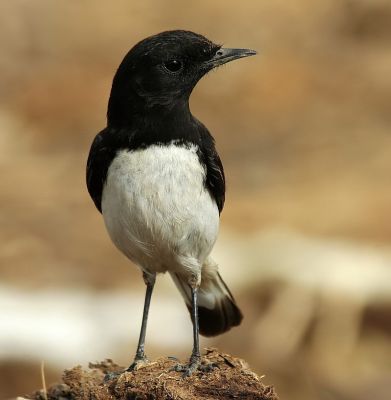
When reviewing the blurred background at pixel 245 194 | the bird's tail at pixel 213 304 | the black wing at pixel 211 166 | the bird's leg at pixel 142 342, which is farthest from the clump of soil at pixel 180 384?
the blurred background at pixel 245 194

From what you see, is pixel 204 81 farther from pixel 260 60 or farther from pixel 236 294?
pixel 236 294

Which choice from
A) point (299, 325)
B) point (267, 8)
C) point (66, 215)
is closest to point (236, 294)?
point (299, 325)

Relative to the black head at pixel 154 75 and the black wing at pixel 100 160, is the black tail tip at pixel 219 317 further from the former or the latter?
the black head at pixel 154 75

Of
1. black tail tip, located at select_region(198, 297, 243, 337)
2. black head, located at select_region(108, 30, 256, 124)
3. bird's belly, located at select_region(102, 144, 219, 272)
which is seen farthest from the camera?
black tail tip, located at select_region(198, 297, 243, 337)

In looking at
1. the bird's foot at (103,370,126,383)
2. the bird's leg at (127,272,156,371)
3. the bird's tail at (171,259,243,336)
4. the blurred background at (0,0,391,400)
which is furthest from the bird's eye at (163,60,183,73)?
the blurred background at (0,0,391,400)

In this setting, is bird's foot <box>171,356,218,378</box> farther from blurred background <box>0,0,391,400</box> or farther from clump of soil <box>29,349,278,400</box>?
blurred background <box>0,0,391,400</box>

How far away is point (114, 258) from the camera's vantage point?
52.0 feet

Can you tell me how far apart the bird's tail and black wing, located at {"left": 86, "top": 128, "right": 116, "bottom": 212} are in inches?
43.1

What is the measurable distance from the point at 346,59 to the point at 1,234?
7.47m

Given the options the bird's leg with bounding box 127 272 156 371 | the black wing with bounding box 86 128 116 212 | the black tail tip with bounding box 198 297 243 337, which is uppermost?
the black wing with bounding box 86 128 116 212

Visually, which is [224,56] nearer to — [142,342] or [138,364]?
[142,342]

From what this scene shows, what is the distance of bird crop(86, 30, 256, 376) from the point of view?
8.44 m

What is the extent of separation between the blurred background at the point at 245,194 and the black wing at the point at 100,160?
4553 mm

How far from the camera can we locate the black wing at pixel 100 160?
863 centimetres
